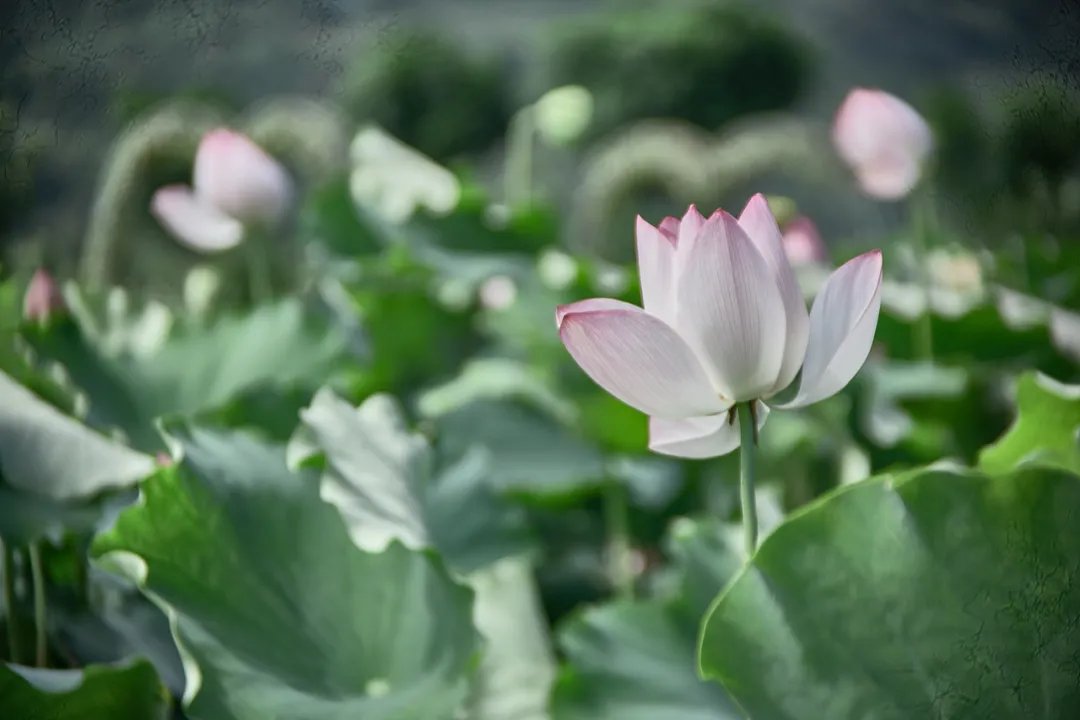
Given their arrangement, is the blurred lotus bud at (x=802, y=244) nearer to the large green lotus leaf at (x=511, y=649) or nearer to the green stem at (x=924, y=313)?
the green stem at (x=924, y=313)

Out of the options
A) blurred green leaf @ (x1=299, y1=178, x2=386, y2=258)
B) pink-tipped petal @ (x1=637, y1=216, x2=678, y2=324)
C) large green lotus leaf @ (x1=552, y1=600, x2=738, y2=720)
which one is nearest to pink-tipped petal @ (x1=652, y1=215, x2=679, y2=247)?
pink-tipped petal @ (x1=637, y1=216, x2=678, y2=324)

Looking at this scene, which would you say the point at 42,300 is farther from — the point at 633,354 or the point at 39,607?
the point at 633,354

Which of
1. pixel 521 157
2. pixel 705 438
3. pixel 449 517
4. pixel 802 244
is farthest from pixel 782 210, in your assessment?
pixel 705 438

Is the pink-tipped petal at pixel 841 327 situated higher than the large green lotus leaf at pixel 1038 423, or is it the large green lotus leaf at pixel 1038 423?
→ the pink-tipped petal at pixel 841 327

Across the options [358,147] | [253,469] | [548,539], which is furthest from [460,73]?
[253,469]

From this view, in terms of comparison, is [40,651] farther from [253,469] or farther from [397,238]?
[397,238]

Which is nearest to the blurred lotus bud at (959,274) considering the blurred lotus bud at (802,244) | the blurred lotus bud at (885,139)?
the blurred lotus bud at (802,244)
